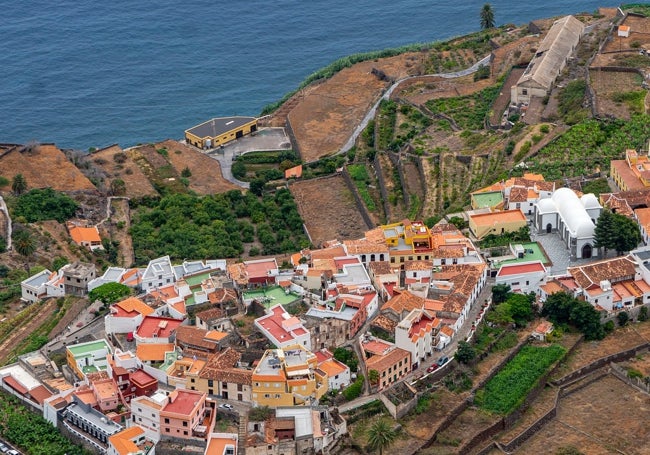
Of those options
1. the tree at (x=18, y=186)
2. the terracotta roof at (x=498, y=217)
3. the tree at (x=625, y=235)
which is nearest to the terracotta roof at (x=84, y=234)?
the tree at (x=18, y=186)

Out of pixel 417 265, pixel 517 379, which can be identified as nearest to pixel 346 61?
pixel 417 265

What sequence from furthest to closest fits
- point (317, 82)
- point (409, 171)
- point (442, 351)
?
1. point (317, 82)
2. point (409, 171)
3. point (442, 351)

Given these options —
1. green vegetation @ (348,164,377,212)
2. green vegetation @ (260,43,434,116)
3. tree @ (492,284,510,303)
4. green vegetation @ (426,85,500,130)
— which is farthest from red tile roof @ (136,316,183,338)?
green vegetation @ (260,43,434,116)

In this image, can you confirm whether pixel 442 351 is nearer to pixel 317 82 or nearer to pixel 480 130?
pixel 480 130

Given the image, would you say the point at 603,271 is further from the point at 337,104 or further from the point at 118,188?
the point at 337,104

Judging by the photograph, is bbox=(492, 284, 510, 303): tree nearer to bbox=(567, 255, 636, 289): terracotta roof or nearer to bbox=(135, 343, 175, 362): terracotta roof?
bbox=(567, 255, 636, 289): terracotta roof

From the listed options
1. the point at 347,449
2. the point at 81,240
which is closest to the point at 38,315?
the point at 81,240

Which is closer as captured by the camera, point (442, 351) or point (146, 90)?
point (442, 351)

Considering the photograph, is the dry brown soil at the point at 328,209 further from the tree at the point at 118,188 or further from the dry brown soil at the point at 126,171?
the tree at the point at 118,188
